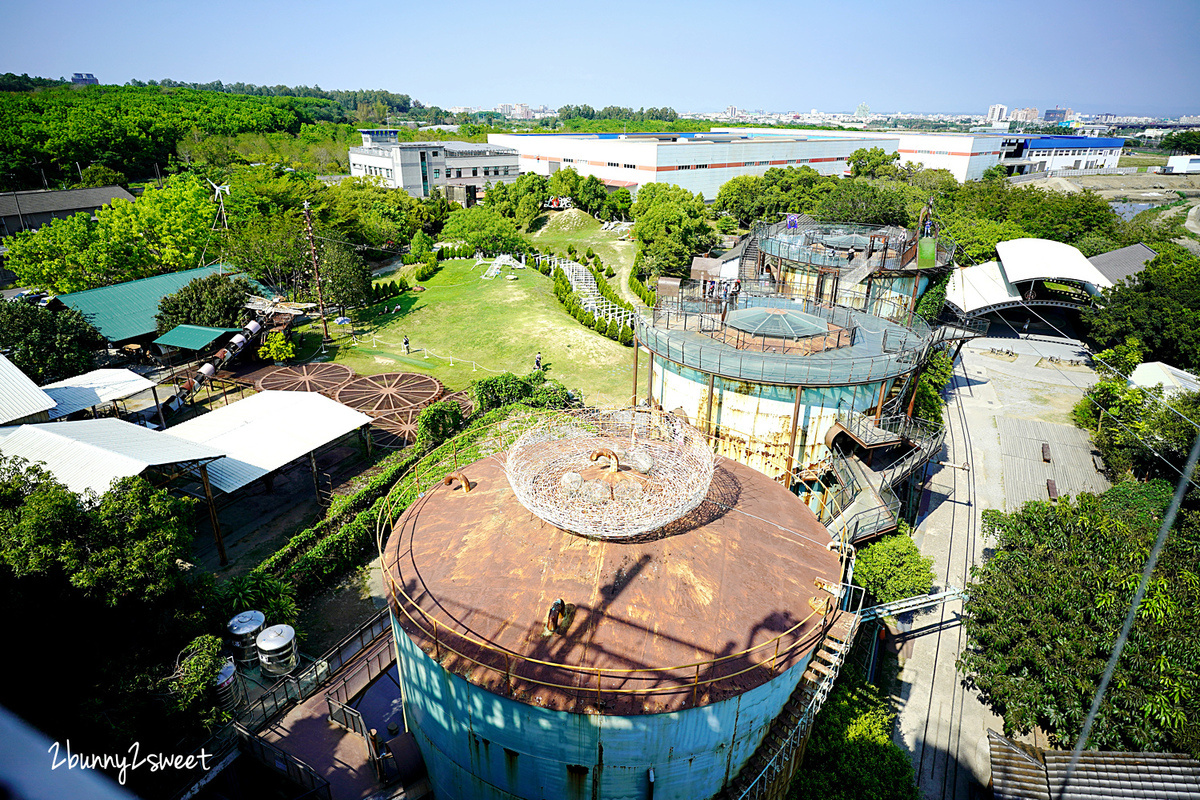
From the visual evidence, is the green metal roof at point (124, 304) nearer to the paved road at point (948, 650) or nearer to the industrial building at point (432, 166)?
the paved road at point (948, 650)

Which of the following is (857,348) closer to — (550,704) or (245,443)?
(550,704)

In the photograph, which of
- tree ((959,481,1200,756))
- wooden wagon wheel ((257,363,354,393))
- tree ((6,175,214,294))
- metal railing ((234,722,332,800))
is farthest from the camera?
tree ((6,175,214,294))

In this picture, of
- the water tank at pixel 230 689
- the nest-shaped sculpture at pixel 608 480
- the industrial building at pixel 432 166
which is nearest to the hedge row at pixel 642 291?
the nest-shaped sculpture at pixel 608 480

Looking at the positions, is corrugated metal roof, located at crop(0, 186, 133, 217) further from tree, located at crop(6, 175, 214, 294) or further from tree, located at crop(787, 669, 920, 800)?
tree, located at crop(787, 669, 920, 800)

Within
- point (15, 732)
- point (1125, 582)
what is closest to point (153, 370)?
point (15, 732)

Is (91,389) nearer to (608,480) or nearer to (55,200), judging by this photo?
(608,480)

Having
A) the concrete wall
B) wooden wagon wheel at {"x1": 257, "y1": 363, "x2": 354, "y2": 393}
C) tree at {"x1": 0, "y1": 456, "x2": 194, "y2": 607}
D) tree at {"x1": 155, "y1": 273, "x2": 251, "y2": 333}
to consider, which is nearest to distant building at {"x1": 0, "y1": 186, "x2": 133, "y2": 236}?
tree at {"x1": 155, "y1": 273, "x2": 251, "y2": 333}

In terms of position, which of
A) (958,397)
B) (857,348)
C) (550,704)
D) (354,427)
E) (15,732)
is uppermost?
(15,732)
